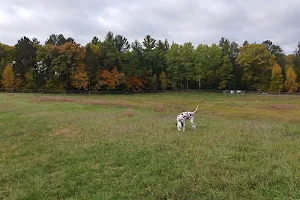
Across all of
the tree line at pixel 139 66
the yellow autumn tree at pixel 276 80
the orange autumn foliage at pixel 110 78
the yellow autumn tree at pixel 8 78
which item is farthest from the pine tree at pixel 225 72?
the yellow autumn tree at pixel 8 78

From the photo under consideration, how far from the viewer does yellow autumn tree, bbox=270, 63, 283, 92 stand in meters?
70.5

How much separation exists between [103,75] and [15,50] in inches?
975

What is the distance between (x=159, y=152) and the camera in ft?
32.3

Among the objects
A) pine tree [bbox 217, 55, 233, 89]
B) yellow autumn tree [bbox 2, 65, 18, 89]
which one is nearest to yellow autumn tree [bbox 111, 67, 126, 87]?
yellow autumn tree [bbox 2, 65, 18, 89]

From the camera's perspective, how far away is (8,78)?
63.2m

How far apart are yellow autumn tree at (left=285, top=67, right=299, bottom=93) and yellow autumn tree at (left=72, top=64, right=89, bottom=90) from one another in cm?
5574

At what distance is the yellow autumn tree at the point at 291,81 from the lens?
233ft

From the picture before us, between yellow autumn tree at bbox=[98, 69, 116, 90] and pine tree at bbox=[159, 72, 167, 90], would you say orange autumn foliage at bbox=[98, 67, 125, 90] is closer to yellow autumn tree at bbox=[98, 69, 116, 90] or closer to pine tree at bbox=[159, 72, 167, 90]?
yellow autumn tree at bbox=[98, 69, 116, 90]

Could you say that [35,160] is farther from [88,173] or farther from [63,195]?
[63,195]

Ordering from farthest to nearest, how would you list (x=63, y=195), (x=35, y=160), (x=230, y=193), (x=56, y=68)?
(x=56, y=68)
(x=35, y=160)
(x=63, y=195)
(x=230, y=193)

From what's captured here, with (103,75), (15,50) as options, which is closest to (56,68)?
(103,75)

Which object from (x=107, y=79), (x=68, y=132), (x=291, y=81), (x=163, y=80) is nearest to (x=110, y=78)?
(x=107, y=79)

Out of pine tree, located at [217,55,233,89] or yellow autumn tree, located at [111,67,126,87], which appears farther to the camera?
pine tree, located at [217,55,233,89]

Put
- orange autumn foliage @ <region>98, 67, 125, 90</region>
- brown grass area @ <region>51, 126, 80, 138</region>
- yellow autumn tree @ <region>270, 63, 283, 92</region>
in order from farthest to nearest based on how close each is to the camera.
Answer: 1. yellow autumn tree @ <region>270, 63, 283, 92</region>
2. orange autumn foliage @ <region>98, 67, 125, 90</region>
3. brown grass area @ <region>51, 126, 80, 138</region>
